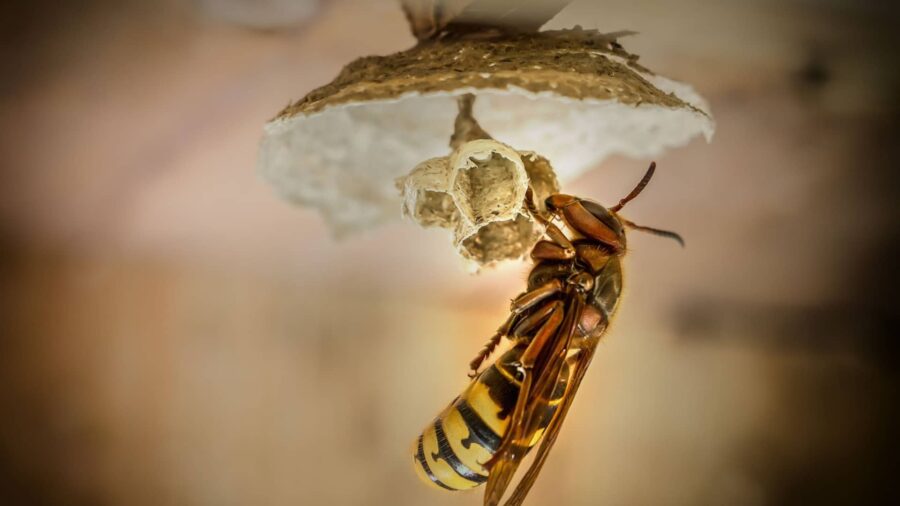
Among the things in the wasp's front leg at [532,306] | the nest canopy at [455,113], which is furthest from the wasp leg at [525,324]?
the nest canopy at [455,113]

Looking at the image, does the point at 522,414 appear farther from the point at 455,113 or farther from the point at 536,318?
the point at 455,113

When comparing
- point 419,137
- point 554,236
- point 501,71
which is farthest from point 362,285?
point 501,71

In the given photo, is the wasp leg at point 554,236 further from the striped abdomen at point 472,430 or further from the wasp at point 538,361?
the striped abdomen at point 472,430

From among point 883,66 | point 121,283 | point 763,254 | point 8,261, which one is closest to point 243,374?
point 121,283

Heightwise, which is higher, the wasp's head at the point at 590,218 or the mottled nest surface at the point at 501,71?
the mottled nest surface at the point at 501,71

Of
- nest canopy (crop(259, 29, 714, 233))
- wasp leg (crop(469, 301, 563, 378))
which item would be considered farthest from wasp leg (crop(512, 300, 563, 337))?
nest canopy (crop(259, 29, 714, 233))

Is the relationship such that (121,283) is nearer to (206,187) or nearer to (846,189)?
(206,187)

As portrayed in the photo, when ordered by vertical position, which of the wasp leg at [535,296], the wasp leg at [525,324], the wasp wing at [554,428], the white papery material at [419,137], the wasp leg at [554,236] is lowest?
the wasp wing at [554,428]

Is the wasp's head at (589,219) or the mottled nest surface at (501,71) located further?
the wasp's head at (589,219)

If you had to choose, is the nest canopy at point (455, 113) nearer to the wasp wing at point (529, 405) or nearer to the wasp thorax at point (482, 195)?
the wasp thorax at point (482, 195)
